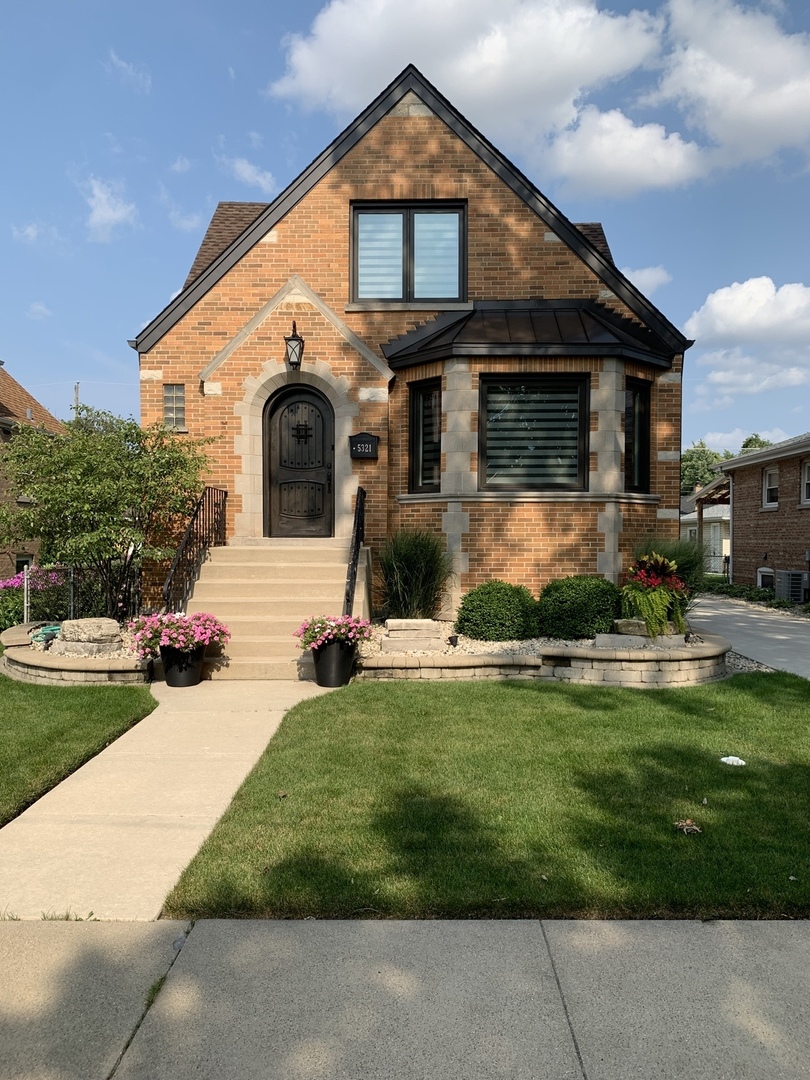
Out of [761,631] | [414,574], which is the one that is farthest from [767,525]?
[414,574]

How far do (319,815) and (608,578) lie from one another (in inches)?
278

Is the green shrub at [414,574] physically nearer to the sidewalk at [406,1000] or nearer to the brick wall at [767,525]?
the sidewalk at [406,1000]

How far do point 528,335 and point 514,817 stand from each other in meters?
7.77

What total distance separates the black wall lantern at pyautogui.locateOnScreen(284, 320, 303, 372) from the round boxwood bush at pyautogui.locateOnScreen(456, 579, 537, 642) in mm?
4510

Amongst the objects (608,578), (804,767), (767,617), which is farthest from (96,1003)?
(767,617)

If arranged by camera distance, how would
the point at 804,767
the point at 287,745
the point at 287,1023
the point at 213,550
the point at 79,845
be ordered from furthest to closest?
the point at 213,550 < the point at 287,745 < the point at 804,767 < the point at 79,845 < the point at 287,1023

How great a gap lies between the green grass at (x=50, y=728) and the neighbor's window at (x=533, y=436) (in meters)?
5.94

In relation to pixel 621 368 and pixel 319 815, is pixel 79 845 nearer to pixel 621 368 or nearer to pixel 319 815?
pixel 319 815

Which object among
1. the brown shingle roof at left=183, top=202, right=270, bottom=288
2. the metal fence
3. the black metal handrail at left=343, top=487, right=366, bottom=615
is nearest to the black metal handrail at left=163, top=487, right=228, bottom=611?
the metal fence

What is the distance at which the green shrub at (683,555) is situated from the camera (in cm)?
939

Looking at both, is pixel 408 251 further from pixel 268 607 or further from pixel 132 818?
pixel 132 818

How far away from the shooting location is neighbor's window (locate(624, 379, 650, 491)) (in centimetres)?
1070

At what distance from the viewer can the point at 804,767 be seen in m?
4.81

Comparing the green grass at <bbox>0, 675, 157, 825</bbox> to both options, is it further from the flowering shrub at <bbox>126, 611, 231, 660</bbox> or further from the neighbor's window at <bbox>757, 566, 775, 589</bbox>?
the neighbor's window at <bbox>757, 566, 775, 589</bbox>
